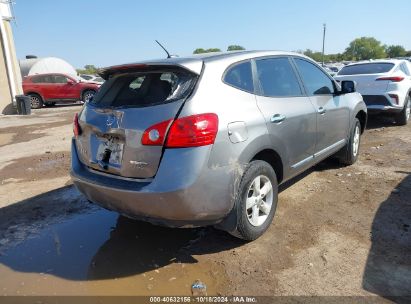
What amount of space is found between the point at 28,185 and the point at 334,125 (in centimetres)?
441

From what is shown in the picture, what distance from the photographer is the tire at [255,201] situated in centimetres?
324

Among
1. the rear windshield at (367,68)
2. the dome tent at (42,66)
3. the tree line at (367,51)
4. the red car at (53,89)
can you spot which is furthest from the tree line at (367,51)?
the rear windshield at (367,68)

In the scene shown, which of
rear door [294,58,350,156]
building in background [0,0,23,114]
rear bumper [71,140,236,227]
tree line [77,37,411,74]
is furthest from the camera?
tree line [77,37,411,74]

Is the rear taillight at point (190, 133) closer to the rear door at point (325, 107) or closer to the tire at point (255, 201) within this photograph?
the tire at point (255, 201)

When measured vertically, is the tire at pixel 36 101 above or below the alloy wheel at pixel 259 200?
below

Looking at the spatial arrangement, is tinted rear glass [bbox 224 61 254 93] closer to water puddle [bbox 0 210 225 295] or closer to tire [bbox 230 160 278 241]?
tire [bbox 230 160 278 241]

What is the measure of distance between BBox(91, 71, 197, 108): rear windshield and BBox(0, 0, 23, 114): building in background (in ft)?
48.7

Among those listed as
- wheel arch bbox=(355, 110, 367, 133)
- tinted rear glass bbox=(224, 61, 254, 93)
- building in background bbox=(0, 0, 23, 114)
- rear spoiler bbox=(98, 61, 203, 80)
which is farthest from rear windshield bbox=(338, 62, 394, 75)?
building in background bbox=(0, 0, 23, 114)

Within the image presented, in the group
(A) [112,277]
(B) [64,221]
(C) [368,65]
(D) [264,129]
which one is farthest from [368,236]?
(C) [368,65]

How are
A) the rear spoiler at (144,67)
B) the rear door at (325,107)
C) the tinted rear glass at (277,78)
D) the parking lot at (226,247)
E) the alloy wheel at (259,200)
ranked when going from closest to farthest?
1. the parking lot at (226,247)
2. the rear spoiler at (144,67)
3. the alloy wheel at (259,200)
4. the tinted rear glass at (277,78)
5. the rear door at (325,107)

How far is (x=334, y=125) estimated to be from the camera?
15.9 feet

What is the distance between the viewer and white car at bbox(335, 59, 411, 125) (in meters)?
8.34

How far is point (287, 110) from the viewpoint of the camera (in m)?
3.82

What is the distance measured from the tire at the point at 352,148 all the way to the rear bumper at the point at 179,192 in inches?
124
